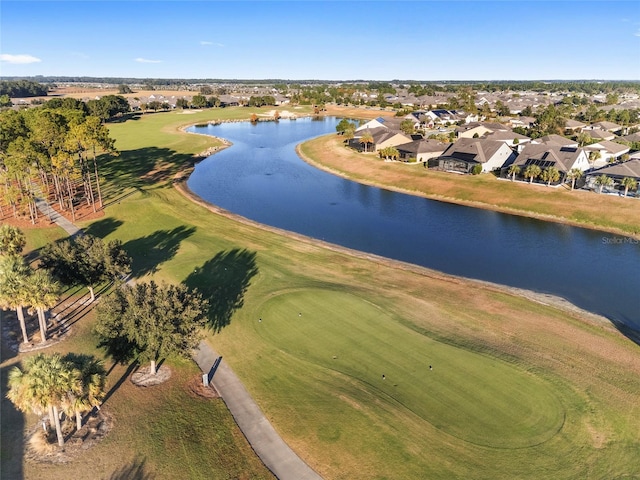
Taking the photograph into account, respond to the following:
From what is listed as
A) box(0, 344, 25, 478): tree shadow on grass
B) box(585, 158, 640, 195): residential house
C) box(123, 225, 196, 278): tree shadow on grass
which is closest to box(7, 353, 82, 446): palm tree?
box(0, 344, 25, 478): tree shadow on grass

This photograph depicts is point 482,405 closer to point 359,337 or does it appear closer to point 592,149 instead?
point 359,337

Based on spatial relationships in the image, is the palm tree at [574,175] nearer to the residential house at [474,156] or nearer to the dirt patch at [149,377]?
the residential house at [474,156]

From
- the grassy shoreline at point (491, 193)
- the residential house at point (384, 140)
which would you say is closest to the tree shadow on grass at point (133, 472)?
the grassy shoreline at point (491, 193)

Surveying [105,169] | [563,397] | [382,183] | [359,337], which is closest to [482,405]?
[563,397]

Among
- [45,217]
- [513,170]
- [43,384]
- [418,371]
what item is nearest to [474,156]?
[513,170]

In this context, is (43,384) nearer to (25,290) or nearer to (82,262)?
(25,290)

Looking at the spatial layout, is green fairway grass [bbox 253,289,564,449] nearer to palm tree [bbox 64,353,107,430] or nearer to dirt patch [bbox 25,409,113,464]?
dirt patch [bbox 25,409,113,464]
